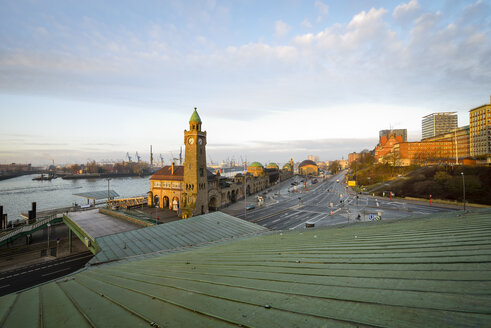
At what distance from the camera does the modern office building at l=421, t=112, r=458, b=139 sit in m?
160

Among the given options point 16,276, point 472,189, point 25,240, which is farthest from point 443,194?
point 25,240

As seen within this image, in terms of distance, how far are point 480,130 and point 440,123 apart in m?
106

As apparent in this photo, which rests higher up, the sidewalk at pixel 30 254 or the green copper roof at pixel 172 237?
the green copper roof at pixel 172 237

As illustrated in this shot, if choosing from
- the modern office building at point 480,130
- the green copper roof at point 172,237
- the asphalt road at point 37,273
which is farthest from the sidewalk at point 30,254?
the modern office building at point 480,130

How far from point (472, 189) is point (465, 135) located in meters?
62.3

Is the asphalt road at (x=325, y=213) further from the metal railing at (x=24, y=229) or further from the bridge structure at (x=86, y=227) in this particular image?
the metal railing at (x=24, y=229)

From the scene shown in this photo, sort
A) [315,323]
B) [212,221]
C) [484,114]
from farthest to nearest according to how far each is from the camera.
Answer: [484,114], [212,221], [315,323]

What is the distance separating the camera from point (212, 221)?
24.7m

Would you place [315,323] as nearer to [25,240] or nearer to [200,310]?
[200,310]

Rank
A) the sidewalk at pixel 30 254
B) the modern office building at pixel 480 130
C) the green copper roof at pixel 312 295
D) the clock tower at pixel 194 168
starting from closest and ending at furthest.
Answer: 1. the green copper roof at pixel 312 295
2. the sidewalk at pixel 30 254
3. the clock tower at pixel 194 168
4. the modern office building at pixel 480 130

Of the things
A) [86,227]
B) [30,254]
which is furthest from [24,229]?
[86,227]

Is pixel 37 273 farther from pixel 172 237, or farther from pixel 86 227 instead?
pixel 172 237

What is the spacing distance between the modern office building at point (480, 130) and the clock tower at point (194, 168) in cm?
9530

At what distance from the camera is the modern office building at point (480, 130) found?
7588 cm
